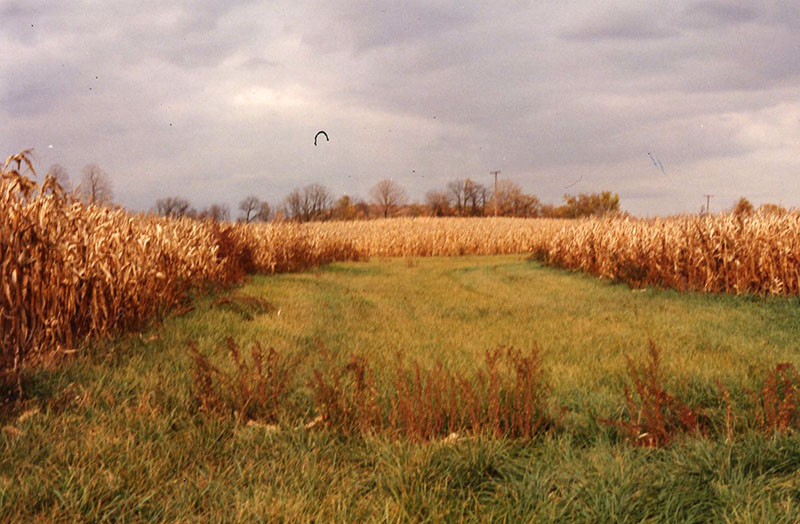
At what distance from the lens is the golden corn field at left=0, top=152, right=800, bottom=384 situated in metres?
4.92

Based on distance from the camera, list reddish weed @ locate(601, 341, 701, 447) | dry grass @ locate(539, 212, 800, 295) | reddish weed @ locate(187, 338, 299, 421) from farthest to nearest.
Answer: dry grass @ locate(539, 212, 800, 295)
reddish weed @ locate(187, 338, 299, 421)
reddish weed @ locate(601, 341, 701, 447)

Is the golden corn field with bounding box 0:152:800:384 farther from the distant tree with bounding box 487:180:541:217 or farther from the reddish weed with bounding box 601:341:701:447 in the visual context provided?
the distant tree with bounding box 487:180:541:217

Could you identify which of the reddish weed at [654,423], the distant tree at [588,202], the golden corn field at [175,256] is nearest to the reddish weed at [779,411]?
the reddish weed at [654,423]

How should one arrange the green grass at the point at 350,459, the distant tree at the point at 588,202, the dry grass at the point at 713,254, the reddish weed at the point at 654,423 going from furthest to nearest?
the distant tree at the point at 588,202
the dry grass at the point at 713,254
the reddish weed at the point at 654,423
the green grass at the point at 350,459

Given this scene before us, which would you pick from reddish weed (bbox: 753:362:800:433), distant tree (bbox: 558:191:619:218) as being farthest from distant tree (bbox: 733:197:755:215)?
distant tree (bbox: 558:191:619:218)

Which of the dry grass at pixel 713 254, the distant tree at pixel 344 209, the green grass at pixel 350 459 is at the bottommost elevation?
the green grass at pixel 350 459

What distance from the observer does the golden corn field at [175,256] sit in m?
4.92

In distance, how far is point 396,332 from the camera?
23.9ft

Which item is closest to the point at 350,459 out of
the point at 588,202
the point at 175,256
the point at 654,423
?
the point at 654,423

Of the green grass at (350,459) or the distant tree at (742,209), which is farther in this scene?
the distant tree at (742,209)

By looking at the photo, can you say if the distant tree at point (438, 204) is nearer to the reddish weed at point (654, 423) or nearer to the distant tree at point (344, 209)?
the distant tree at point (344, 209)

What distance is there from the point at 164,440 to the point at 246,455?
543 mm

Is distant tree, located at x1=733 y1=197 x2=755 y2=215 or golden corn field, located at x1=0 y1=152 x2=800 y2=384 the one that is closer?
golden corn field, located at x1=0 y1=152 x2=800 y2=384

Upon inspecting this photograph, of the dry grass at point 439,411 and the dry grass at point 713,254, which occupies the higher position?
the dry grass at point 713,254
